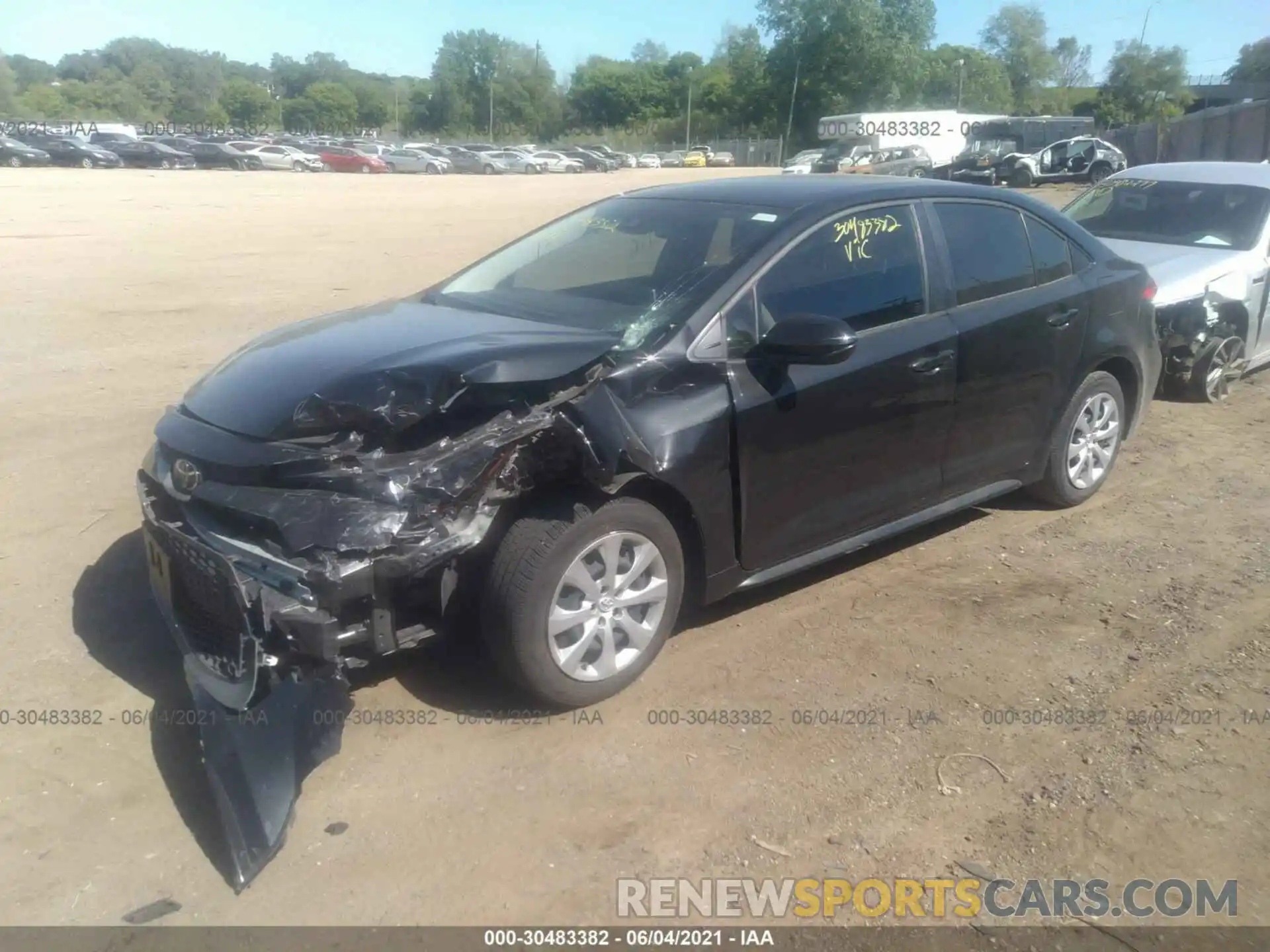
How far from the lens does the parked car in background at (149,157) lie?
48.0 metres

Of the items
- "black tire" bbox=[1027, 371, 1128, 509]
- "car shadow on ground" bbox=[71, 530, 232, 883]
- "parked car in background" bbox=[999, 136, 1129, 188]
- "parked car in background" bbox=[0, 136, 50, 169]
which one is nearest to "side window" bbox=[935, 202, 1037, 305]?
"black tire" bbox=[1027, 371, 1128, 509]

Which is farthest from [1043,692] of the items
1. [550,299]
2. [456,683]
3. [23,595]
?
[23,595]

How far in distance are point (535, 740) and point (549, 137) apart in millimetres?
116328

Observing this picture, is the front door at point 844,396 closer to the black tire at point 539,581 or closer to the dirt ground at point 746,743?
the dirt ground at point 746,743

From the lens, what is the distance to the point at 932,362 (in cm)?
461

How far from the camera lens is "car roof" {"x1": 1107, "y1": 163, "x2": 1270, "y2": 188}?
878cm

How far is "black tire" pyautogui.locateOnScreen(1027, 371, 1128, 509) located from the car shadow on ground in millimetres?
4140

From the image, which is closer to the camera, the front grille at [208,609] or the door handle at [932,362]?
the front grille at [208,609]

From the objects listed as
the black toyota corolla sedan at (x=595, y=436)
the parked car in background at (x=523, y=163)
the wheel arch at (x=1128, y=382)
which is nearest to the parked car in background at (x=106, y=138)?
the parked car in background at (x=523, y=163)

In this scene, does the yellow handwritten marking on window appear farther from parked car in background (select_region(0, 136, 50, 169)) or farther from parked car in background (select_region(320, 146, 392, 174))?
parked car in background (select_region(320, 146, 392, 174))

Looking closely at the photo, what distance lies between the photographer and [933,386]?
4641 mm

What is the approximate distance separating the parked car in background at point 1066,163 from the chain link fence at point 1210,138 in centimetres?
147

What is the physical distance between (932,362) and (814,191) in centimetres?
90

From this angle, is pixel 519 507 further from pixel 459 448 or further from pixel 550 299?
pixel 550 299
